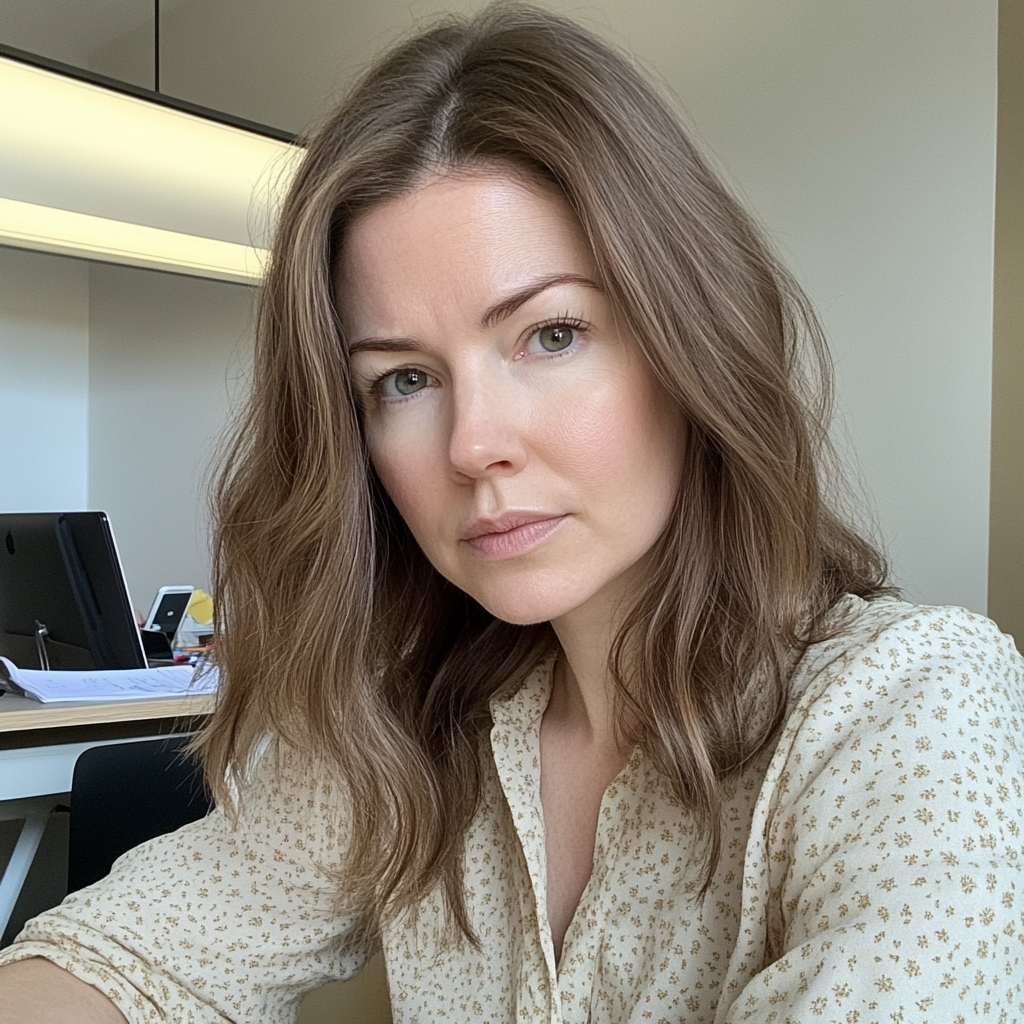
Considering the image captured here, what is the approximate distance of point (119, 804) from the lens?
1.59m

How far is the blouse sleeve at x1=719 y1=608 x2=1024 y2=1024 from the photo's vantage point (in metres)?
0.58

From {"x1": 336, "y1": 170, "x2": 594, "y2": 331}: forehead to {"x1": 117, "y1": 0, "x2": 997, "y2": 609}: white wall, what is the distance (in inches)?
57.0

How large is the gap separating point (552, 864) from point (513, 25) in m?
0.66

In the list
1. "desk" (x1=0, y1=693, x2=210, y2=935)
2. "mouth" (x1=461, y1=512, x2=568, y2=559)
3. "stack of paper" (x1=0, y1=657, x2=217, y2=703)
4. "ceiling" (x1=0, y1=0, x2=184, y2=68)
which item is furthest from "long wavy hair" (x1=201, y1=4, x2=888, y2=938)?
"ceiling" (x1=0, y1=0, x2=184, y2=68)

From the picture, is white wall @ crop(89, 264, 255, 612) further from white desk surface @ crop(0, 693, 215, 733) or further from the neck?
the neck

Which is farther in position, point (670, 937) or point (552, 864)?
point (552, 864)

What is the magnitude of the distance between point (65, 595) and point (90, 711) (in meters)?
0.51

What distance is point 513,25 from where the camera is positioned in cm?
88

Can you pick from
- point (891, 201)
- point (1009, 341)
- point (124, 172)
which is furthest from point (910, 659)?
point (124, 172)

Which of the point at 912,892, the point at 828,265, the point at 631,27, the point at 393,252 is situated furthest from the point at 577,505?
the point at 631,27

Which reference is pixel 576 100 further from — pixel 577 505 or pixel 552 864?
pixel 552 864

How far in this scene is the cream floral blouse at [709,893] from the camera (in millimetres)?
592

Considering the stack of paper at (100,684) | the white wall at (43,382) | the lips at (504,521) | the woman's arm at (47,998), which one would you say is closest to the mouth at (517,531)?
the lips at (504,521)

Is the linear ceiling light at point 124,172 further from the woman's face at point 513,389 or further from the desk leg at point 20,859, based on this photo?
the woman's face at point 513,389
